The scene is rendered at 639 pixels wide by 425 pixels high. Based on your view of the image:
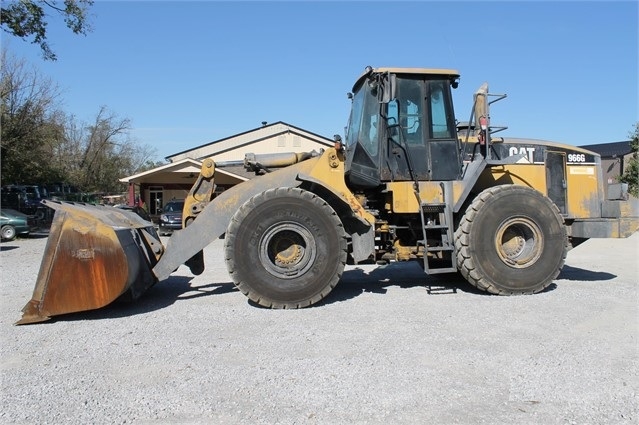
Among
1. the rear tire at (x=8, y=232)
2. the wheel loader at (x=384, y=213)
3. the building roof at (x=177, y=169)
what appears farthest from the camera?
the building roof at (x=177, y=169)

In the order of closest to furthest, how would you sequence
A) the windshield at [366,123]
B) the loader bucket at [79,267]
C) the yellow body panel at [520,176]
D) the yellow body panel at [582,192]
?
the loader bucket at [79,267] → the windshield at [366,123] → the yellow body panel at [520,176] → the yellow body panel at [582,192]

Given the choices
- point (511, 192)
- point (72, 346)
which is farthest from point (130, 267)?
point (511, 192)

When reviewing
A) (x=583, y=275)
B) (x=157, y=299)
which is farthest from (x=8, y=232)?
(x=583, y=275)

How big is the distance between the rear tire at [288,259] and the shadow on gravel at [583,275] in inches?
173

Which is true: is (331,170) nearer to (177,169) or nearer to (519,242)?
(519,242)

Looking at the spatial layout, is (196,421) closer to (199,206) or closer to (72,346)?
(72,346)

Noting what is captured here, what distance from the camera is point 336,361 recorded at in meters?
4.40

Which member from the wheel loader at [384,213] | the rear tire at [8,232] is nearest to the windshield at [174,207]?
the rear tire at [8,232]

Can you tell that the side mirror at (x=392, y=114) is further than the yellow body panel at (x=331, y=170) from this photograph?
Yes

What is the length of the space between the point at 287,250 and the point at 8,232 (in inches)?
704

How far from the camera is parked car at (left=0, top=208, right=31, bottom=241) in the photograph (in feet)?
65.3

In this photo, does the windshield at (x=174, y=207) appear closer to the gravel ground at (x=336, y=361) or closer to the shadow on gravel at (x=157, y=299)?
the shadow on gravel at (x=157, y=299)

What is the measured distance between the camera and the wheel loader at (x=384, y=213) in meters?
6.19

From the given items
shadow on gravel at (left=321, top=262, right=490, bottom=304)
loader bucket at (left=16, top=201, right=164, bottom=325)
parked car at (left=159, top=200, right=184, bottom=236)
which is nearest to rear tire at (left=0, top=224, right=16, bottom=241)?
parked car at (left=159, top=200, right=184, bottom=236)
